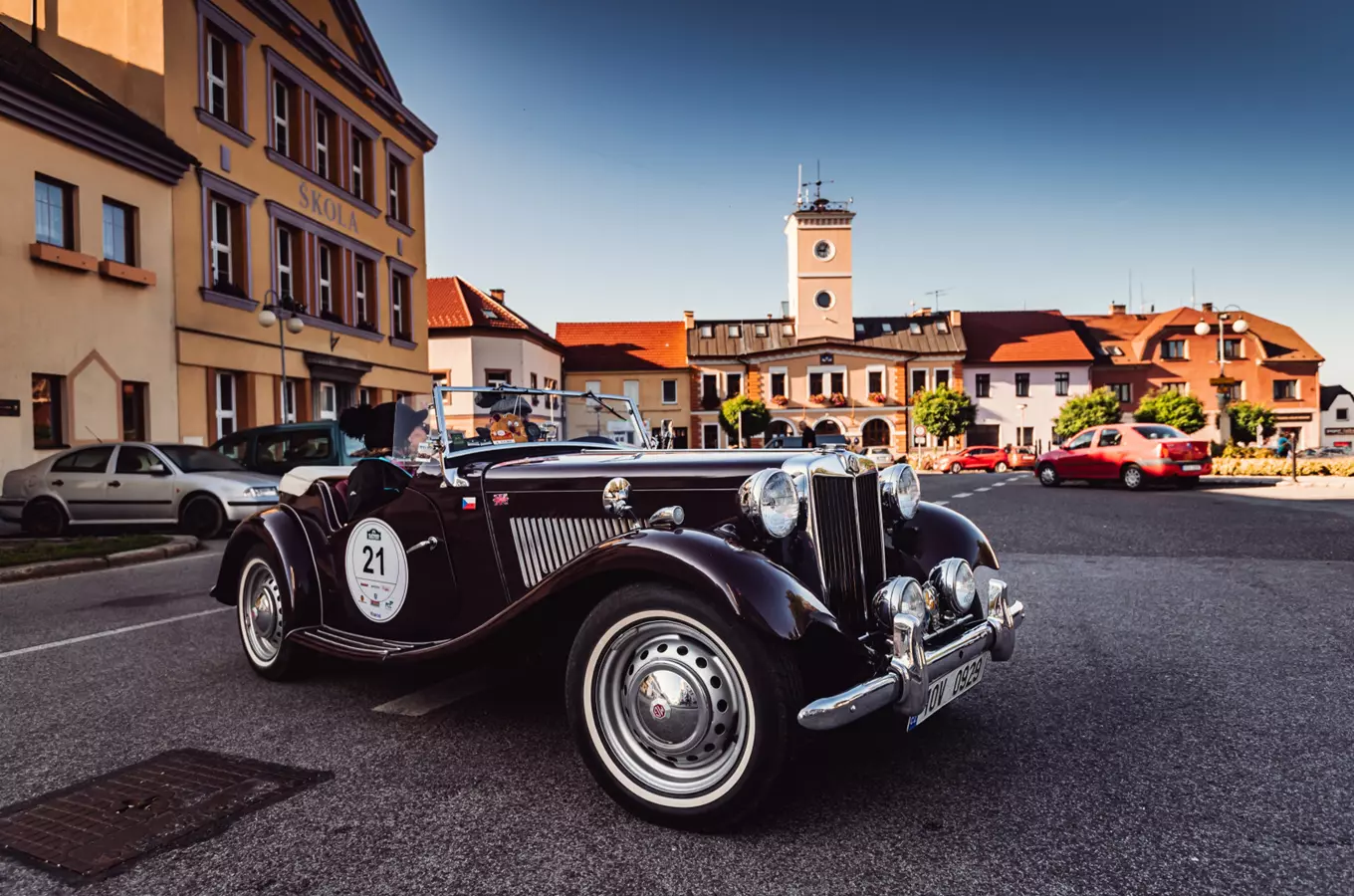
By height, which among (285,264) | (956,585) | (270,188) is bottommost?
(956,585)

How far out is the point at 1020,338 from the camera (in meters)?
58.5

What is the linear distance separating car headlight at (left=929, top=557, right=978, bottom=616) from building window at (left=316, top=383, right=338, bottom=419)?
62.3ft

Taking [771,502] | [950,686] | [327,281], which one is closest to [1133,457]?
[950,686]

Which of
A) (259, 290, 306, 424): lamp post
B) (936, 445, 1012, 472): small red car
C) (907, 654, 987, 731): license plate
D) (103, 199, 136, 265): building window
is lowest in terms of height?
(936, 445, 1012, 472): small red car

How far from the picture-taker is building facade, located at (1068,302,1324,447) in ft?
186

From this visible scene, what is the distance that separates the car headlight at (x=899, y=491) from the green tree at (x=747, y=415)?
4942 cm

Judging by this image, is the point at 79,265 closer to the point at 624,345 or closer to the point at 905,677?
the point at 905,677

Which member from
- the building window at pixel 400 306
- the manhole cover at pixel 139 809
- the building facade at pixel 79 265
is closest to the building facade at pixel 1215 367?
the building window at pixel 400 306

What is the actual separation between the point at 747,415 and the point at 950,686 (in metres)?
50.7

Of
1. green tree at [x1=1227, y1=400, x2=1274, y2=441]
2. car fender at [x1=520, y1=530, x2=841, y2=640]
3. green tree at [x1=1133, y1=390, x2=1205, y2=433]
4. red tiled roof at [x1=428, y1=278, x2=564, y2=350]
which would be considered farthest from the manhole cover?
green tree at [x1=1227, y1=400, x2=1274, y2=441]

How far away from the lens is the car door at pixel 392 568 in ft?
12.7

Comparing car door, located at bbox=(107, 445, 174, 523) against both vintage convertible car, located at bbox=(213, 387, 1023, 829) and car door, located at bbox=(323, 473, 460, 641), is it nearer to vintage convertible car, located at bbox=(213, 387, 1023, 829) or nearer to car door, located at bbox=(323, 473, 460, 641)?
vintage convertible car, located at bbox=(213, 387, 1023, 829)

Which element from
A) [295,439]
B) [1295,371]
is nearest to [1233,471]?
[295,439]

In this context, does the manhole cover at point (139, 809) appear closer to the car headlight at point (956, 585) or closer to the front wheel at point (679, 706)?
the front wheel at point (679, 706)
